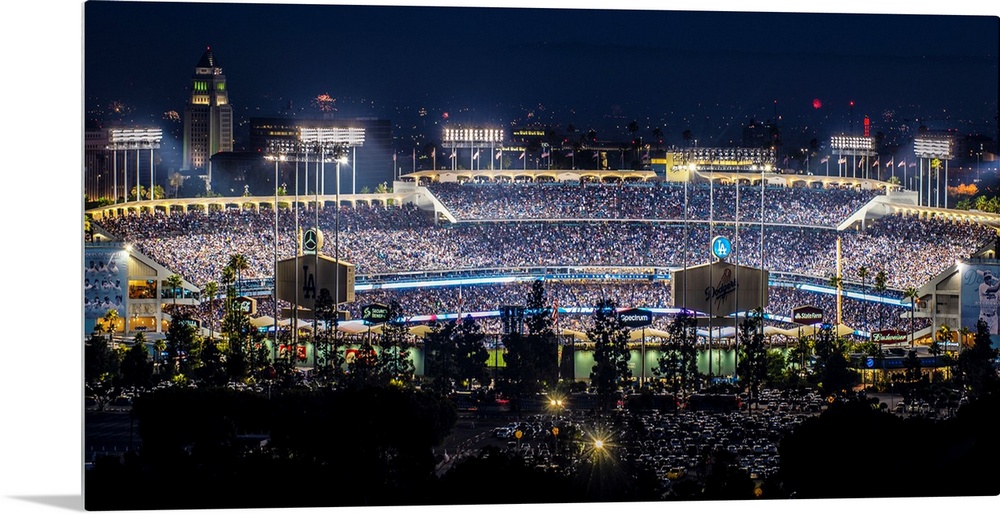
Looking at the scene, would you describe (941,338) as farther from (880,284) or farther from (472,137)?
(472,137)

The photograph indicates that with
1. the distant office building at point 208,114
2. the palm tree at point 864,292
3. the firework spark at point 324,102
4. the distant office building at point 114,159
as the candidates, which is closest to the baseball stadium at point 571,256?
the palm tree at point 864,292

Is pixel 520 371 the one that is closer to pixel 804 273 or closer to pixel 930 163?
pixel 804 273

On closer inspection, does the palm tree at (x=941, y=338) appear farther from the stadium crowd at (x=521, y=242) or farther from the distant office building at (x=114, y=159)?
the distant office building at (x=114, y=159)

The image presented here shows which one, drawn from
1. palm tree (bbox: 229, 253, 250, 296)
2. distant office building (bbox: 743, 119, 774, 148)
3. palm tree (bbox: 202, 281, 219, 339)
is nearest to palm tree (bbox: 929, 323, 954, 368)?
palm tree (bbox: 202, 281, 219, 339)

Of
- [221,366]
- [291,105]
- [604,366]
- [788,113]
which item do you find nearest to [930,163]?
[788,113]

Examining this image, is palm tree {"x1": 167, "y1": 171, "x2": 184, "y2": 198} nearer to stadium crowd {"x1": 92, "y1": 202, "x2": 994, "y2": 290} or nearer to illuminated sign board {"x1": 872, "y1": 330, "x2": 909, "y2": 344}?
stadium crowd {"x1": 92, "y1": 202, "x2": 994, "y2": 290}
